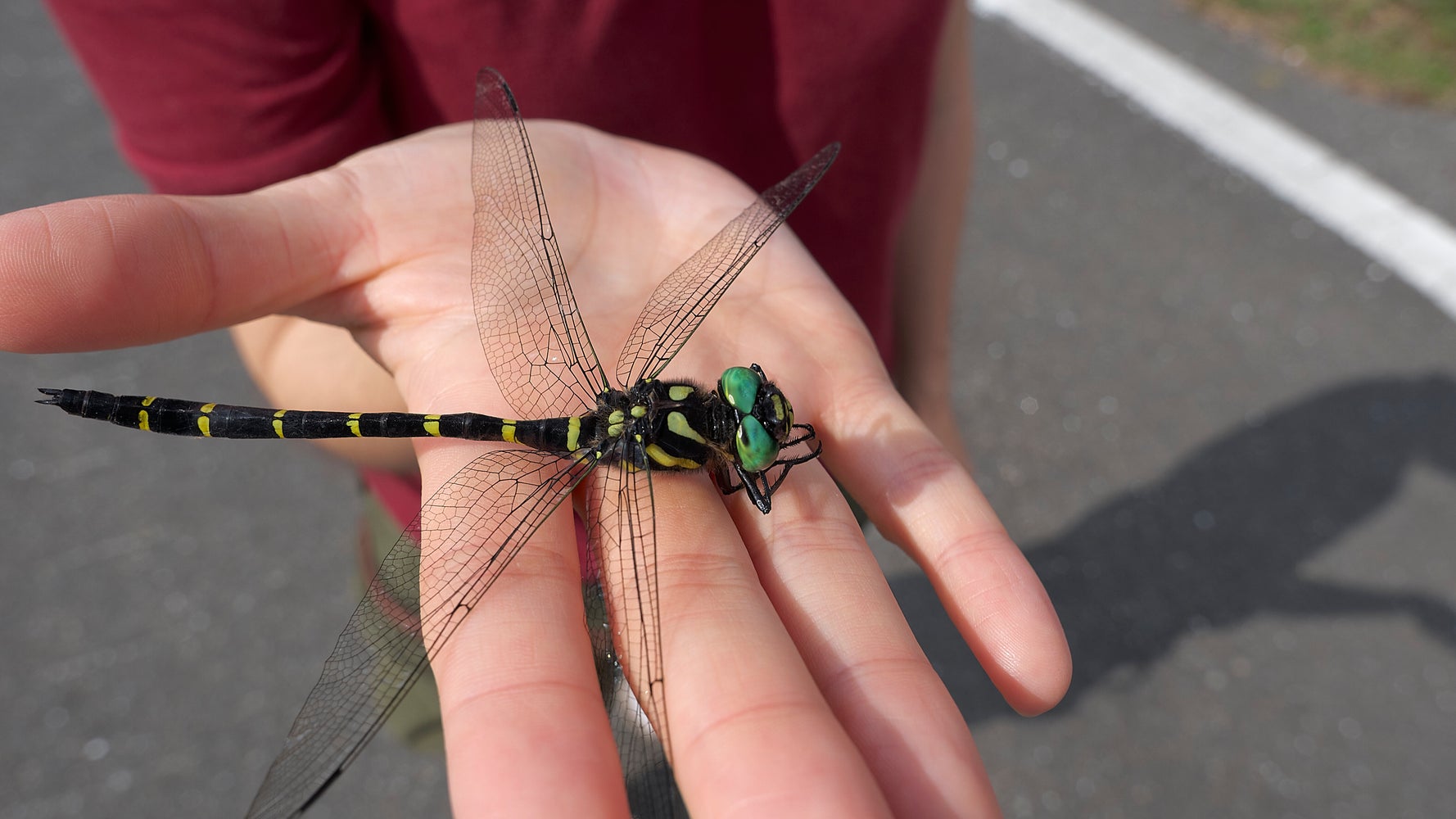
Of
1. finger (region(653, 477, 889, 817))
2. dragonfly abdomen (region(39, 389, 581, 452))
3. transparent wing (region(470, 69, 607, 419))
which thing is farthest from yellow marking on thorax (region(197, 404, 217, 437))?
finger (region(653, 477, 889, 817))

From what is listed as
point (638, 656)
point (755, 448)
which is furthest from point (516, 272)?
point (638, 656)

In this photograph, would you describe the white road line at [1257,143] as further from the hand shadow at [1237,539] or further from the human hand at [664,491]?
the human hand at [664,491]

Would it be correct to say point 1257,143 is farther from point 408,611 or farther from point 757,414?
point 408,611

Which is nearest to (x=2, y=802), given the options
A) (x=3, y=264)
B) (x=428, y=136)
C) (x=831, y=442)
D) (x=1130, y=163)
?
(x=3, y=264)

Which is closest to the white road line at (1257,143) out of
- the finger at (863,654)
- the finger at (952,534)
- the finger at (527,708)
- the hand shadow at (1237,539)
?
the hand shadow at (1237,539)

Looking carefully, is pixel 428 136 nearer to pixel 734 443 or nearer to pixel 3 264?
pixel 3 264
